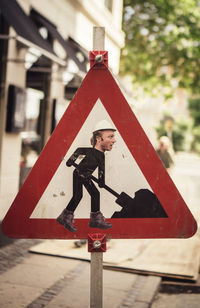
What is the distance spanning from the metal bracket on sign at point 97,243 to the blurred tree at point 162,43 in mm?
14598

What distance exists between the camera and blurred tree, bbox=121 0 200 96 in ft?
53.4

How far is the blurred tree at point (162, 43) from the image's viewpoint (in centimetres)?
1628

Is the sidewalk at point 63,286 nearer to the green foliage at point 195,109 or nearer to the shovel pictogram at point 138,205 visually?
the shovel pictogram at point 138,205

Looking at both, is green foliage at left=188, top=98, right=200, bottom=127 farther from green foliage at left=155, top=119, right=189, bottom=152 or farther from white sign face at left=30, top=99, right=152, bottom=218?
white sign face at left=30, top=99, right=152, bottom=218

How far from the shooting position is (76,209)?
2611mm

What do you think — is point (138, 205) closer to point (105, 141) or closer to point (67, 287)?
point (105, 141)

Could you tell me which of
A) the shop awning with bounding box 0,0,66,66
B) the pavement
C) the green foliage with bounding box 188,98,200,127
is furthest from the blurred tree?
the green foliage with bounding box 188,98,200,127

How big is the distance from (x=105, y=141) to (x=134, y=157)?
0.19m

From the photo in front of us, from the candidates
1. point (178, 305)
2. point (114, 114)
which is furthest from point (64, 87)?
point (114, 114)

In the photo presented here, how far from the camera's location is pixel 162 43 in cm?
1862

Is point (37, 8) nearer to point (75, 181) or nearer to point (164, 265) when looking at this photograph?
point (164, 265)

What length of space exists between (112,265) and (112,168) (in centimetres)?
346

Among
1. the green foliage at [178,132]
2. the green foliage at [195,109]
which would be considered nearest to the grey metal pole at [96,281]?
the green foliage at [178,132]

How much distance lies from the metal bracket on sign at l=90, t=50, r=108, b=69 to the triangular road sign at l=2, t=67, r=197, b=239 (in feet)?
0.12
